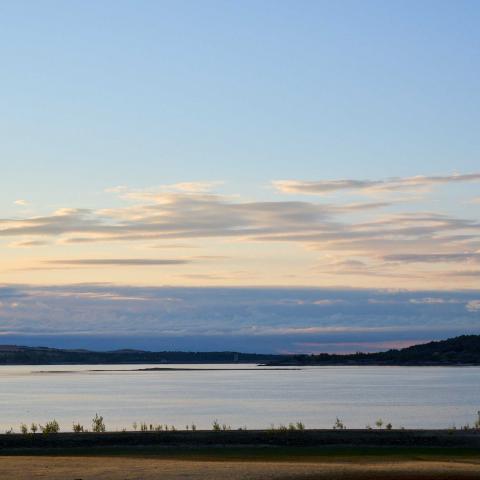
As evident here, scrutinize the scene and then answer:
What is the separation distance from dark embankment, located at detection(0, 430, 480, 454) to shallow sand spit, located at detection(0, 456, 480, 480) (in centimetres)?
586

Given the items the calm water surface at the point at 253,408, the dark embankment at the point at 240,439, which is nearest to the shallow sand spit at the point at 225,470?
the dark embankment at the point at 240,439

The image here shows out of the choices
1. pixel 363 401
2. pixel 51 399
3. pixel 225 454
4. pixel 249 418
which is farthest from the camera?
pixel 51 399

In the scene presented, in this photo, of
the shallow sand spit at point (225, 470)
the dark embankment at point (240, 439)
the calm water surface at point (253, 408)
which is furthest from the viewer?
the calm water surface at point (253, 408)

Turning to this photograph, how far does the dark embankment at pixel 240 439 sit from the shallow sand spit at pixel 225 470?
5.86 meters

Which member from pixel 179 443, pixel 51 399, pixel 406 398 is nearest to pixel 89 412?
pixel 51 399

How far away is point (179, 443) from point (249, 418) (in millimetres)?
28418

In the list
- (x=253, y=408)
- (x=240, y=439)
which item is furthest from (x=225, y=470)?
(x=253, y=408)

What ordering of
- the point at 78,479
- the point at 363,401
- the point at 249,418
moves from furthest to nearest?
the point at 363,401
the point at 249,418
the point at 78,479

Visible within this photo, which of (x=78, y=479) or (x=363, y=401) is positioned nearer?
(x=78, y=479)

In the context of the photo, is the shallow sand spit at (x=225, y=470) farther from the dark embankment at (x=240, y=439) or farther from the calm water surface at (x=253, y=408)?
the calm water surface at (x=253, y=408)

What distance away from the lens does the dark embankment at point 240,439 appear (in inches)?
1699

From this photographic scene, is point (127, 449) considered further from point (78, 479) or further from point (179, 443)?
point (78, 479)

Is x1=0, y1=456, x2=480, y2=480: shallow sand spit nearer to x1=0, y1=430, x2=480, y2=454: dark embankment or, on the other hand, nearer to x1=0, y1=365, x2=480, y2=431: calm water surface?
x1=0, y1=430, x2=480, y2=454: dark embankment

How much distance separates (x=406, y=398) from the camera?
330ft
